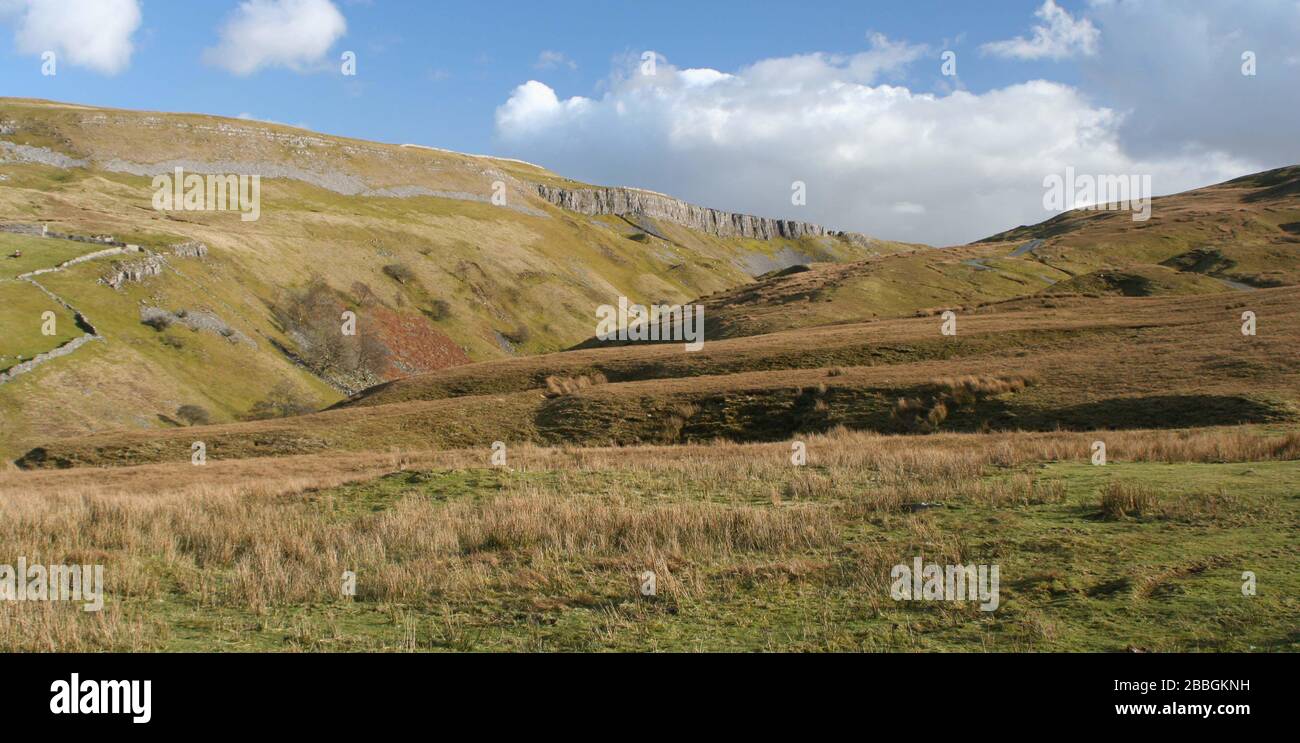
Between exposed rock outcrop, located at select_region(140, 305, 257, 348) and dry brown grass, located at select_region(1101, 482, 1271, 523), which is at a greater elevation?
exposed rock outcrop, located at select_region(140, 305, 257, 348)

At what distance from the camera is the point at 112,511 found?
20734mm

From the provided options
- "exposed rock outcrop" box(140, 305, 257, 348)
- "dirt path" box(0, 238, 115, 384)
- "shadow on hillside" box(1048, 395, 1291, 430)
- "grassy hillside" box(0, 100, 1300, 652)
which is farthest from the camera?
"exposed rock outcrop" box(140, 305, 257, 348)

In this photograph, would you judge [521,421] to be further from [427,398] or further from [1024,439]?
[1024,439]

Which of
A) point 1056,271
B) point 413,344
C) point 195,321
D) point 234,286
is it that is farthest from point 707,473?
point 413,344

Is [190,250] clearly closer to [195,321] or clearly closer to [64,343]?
[195,321]

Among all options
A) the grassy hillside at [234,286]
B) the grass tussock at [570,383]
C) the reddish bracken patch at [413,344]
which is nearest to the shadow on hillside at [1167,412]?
the grass tussock at [570,383]

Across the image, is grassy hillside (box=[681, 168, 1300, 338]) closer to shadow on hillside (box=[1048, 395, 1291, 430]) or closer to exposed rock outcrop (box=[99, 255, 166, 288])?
shadow on hillside (box=[1048, 395, 1291, 430])

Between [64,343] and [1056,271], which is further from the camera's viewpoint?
[1056,271]

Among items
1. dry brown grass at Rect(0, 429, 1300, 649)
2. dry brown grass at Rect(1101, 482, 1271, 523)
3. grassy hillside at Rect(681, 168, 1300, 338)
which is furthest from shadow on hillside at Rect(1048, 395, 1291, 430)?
grassy hillside at Rect(681, 168, 1300, 338)

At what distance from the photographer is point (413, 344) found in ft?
450

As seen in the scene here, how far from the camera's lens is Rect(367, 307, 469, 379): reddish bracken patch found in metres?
131

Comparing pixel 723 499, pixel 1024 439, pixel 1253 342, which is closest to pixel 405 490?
pixel 723 499

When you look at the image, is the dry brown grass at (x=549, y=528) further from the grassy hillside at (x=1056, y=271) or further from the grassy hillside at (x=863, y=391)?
the grassy hillside at (x=1056, y=271)
